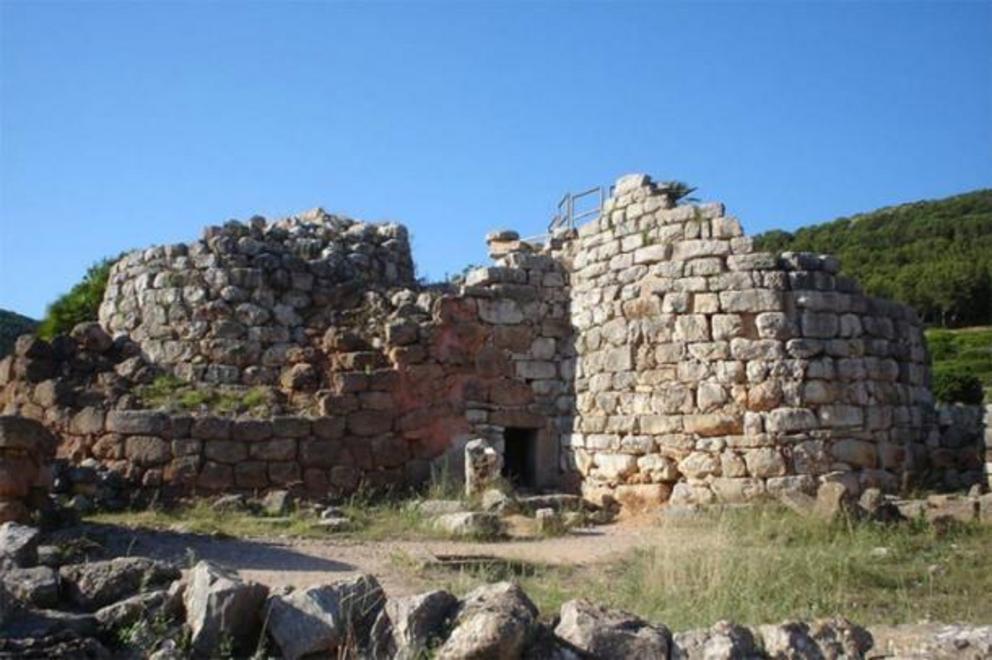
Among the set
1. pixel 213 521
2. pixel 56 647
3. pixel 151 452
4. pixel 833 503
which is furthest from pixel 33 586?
pixel 833 503

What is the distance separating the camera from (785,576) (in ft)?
23.1

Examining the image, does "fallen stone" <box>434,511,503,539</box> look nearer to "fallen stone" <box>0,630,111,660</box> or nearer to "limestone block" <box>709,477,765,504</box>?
"limestone block" <box>709,477,765,504</box>

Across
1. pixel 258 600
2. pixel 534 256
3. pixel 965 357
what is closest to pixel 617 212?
pixel 534 256

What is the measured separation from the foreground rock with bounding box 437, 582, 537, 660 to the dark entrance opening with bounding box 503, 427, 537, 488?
8.34 metres

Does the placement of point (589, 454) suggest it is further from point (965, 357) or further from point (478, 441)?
point (965, 357)

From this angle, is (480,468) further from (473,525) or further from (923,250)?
(923,250)

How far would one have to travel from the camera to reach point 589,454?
12.6 meters

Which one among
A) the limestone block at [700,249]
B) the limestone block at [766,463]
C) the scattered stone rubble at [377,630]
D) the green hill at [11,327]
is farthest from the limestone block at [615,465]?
the green hill at [11,327]

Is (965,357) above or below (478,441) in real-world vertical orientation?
above

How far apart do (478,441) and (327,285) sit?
3.48 m

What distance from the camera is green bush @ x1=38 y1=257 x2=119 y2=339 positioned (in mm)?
16688

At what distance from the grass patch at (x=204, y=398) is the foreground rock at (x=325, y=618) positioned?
720cm

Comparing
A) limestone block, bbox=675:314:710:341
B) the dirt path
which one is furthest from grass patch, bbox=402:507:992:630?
limestone block, bbox=675:314:710:341

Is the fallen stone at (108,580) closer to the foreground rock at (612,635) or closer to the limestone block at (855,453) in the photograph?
the foreground rock at (612,635)
